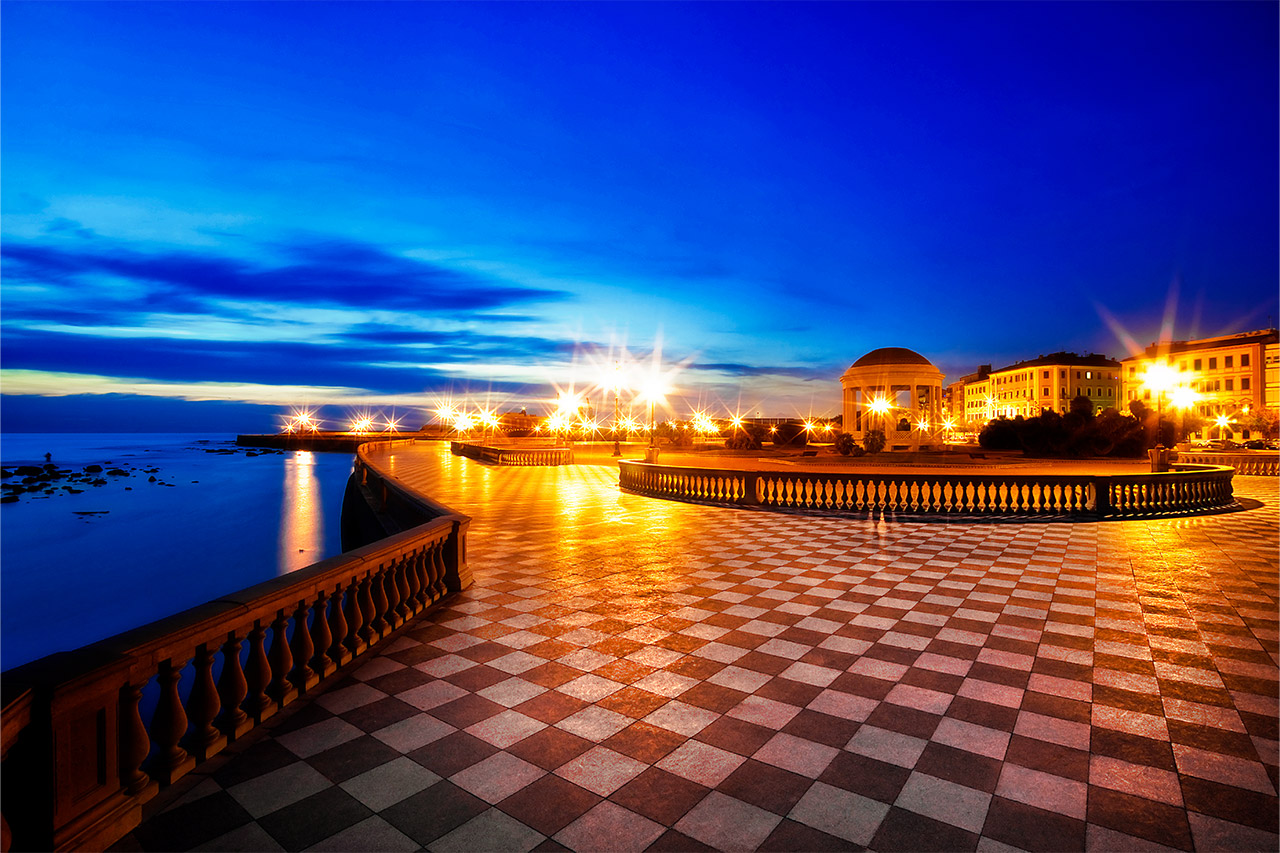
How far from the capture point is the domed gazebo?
42.9 metres

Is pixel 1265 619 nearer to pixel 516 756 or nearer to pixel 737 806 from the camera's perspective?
pixel 737 806

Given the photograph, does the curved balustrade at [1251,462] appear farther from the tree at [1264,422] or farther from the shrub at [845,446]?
the tree at [1264,422]

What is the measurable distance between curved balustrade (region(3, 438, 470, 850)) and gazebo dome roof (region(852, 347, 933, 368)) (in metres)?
43.1

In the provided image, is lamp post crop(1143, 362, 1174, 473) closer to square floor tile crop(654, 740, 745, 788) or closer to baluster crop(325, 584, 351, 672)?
square floor tile crop(654, 740, 745, 788)

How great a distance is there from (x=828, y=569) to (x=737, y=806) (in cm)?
625

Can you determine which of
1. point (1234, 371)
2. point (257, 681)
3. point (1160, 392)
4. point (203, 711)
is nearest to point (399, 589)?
point (257, 681)

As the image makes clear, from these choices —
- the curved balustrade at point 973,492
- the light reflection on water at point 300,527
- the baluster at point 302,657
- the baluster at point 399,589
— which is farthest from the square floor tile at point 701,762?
the light reflection on water at point 300,527

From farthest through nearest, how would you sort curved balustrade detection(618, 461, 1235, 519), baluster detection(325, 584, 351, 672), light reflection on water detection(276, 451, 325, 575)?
light reflection on water detection(276, 451, 325, 575), curved balustrade detection(618, 461, 1235, 519), baluster detection(325, 584, 351, 672)

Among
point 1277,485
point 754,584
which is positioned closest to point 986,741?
point 754,584

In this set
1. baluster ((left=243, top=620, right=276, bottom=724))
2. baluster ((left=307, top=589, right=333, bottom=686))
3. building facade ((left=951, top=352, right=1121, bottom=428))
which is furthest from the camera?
building facade ((left=951, top=352, right=1121, bottom=428))

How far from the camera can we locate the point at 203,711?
3.87 m

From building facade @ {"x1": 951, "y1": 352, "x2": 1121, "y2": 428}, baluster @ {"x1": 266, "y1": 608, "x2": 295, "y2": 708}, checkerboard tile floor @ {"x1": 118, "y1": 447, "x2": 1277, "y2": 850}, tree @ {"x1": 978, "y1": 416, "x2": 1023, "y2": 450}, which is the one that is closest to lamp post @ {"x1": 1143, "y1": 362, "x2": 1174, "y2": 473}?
checkerboard tile floor @ {"x1": 118, "y1": 447, "x2": 1277, "y2": 850}

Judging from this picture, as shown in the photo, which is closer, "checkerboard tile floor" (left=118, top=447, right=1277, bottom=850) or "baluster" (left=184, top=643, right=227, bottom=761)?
"checkerboard tile floor" (left=118, top=447, right=1277, bottom=850)

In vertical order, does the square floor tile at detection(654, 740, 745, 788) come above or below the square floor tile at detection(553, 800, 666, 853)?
below
